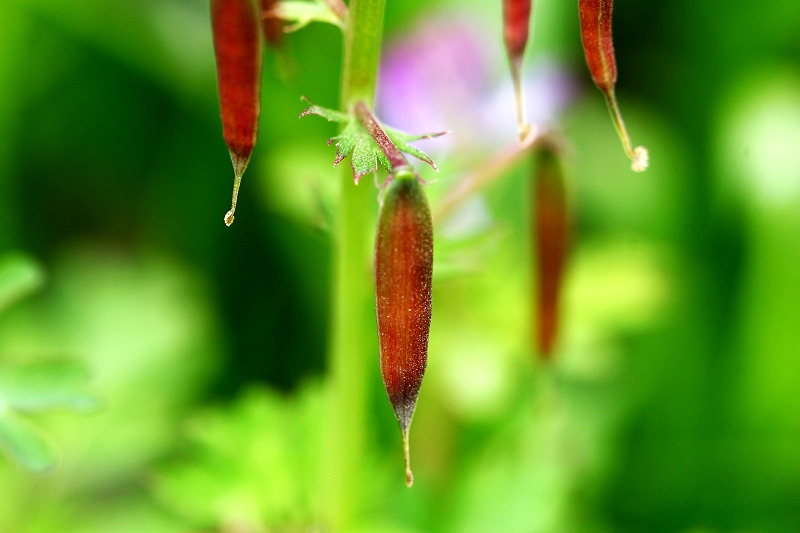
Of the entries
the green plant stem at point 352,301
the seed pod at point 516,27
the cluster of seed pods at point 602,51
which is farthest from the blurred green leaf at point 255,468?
the cluster of seed pods at point 602,51

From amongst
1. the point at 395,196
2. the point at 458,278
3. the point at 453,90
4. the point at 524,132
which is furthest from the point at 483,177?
the point at 453,90

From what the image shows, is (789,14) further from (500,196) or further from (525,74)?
(500,196)

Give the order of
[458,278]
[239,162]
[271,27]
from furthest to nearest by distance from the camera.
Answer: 1. [458,278]
2. [271,27]
3. [239,162]

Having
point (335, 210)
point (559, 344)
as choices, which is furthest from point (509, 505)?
point (335, 210)

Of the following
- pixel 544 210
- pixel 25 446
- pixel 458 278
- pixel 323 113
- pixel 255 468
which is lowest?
pixel 255 468

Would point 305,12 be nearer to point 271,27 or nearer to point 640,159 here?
point 271,27

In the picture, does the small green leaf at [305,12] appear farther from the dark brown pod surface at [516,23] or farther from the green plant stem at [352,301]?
the dark brown pod surface at [516,23]

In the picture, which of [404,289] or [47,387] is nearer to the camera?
[404,289]
